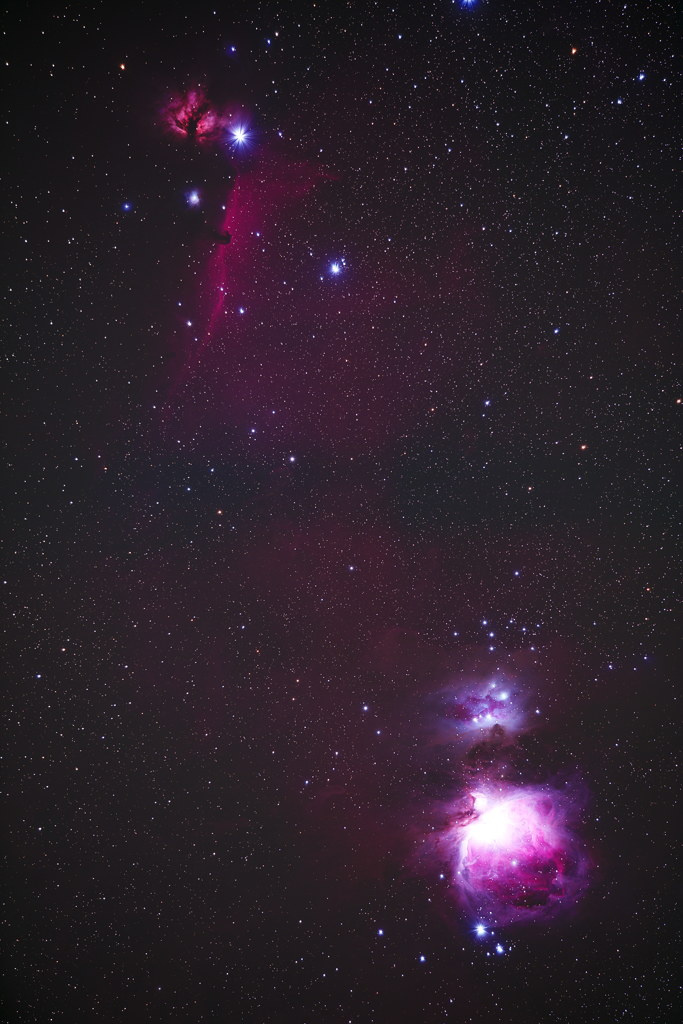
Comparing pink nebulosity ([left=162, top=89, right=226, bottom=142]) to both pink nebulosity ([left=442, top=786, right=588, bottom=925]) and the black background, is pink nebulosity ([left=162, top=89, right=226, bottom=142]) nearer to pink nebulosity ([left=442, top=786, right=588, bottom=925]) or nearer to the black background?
the black background

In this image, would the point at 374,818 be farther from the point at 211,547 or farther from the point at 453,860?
the point at 211,547

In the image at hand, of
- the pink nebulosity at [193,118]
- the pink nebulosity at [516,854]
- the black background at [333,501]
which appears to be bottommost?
the pink nebulosity at [516,854]

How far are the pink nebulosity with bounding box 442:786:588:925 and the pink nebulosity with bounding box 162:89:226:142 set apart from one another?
117cm

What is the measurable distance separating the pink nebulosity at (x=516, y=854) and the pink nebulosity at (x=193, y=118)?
117 centimetres

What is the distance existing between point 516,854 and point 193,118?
133 centimetres

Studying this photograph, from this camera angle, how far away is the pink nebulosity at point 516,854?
3.05 feet

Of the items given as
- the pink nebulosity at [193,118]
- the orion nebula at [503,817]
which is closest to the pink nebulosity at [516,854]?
the orion nebula at [503,817]

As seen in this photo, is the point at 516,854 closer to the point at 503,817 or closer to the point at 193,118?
the point at 503,817

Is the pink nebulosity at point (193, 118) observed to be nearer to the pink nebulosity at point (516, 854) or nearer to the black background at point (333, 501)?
the black background at point (333, 501)

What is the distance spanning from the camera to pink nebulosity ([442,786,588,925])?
0.93 meters

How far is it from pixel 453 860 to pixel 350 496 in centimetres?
67

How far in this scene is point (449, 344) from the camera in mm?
884

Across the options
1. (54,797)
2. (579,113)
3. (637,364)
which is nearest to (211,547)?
(54,797)

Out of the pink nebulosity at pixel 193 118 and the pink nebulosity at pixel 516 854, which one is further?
the pink nebulosity at pixel 516 854
